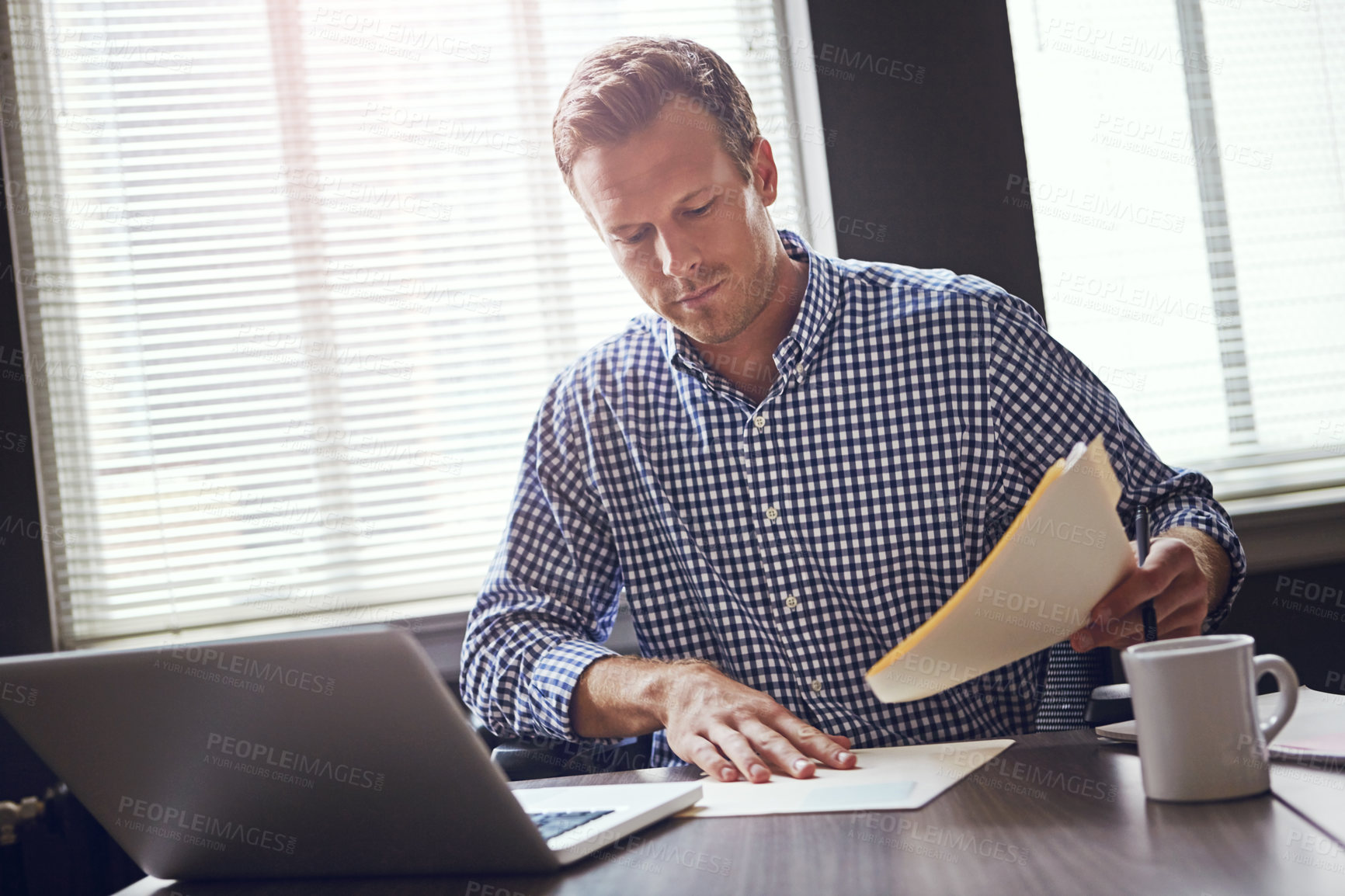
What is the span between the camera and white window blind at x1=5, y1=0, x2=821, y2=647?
2.04 meters

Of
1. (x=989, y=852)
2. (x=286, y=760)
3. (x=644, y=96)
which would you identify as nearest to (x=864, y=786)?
(x=989, y=852)

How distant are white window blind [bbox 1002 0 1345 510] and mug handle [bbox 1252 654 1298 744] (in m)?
1.55

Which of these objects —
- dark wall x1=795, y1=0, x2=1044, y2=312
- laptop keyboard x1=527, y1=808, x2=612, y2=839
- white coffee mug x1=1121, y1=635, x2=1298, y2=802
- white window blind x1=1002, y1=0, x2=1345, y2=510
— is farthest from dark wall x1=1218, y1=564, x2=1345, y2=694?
laptop keyboard x1=527, y1=808, x2=612, y2=839

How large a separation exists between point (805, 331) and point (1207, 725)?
81 centimetres

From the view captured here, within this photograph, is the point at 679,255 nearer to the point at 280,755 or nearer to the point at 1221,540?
the point at 1221,540

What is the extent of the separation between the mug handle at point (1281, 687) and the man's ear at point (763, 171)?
3.07ft

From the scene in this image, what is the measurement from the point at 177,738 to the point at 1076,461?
62cm

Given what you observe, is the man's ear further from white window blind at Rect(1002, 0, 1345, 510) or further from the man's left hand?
white window blind at Rect(1002, 0, 1345, 510)

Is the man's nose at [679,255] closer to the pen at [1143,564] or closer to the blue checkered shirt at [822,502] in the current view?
the blue checkered shirt at [822,502]

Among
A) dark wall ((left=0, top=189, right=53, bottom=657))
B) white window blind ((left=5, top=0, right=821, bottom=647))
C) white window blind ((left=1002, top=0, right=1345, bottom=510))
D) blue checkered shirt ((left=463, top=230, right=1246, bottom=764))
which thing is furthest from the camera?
white window blind ((left=1002, top=0, right=1345, bottom=510))

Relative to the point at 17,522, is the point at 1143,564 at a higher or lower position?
lower

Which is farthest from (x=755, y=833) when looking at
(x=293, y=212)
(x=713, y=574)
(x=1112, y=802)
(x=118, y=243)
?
(x=118, y=243)

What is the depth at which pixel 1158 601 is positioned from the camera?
993 mm

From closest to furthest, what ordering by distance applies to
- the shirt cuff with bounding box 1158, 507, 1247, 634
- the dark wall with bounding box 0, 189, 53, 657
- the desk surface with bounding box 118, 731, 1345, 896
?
the desk surface with bounding box 118, 731, 1345, 896
the shirt cuff with bounding box 1158, 507, 1247, 634
the dark wall with bounding box 0, 189, 53, 657
